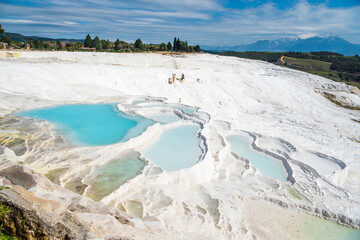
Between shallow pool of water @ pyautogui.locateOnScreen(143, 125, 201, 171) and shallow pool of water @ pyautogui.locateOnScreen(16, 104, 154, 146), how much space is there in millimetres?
942

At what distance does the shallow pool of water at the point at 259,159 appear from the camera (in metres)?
9.11

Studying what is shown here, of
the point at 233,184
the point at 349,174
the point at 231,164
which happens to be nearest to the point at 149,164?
the point at 233,184

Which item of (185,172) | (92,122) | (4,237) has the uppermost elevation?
(4,237)

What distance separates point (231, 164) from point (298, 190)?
2.32 metres

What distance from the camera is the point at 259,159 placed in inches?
400

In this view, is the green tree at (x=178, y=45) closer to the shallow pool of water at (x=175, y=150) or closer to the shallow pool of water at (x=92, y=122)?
the shallow pool of water at (x=92, y=122)

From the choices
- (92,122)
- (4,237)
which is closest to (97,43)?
(92,122)

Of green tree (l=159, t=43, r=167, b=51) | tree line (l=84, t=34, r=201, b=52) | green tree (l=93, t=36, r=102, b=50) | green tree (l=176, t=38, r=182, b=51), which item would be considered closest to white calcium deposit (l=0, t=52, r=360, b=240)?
green tree (l=93, t=36, r=102, b=50)

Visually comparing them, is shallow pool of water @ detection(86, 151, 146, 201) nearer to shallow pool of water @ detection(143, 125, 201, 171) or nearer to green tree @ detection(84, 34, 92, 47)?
shallow pool of water @ detection(143, 125, 201, 171)

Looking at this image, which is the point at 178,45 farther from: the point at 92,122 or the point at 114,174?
the point at 114,174

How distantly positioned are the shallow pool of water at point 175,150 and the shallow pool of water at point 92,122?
94 cm

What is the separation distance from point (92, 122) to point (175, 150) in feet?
13.1

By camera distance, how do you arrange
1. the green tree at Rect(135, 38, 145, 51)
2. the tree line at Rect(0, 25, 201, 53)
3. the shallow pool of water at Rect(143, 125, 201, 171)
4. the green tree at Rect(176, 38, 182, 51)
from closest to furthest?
1. the shallow pool of water at Rect(143, 125, 201, 171)
2. the tree line at Rect(0, 25, 201, 53)
3. the green tree at Rect(135, 38, 145, 51)
4. the green tree at Rect(176, 38, 182, 51)

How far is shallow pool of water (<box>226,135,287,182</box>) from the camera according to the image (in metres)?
9.11
